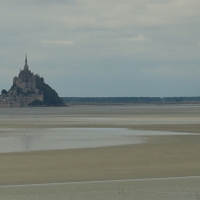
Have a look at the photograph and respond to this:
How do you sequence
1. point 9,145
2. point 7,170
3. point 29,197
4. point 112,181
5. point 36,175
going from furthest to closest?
point 9,145 < point 7,170 < point 36,175 < point 112,181 < point 29,197

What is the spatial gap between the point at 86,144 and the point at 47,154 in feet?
16.5

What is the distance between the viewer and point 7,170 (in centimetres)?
1739

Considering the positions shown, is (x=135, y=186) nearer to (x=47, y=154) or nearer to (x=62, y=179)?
(x=62, y=179)

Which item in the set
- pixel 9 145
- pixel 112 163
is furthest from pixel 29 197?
Result: pixel 9 145

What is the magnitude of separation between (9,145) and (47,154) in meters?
4.98

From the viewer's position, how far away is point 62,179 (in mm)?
15492

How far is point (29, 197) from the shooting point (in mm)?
12594

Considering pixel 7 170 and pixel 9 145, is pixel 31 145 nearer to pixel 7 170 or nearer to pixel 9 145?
pixel 9 145

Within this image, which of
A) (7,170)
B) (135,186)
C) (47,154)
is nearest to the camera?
(135,186)

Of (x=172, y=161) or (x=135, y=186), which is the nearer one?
(x=135, y=186)

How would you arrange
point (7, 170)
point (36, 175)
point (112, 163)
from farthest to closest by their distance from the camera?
point (112, 163)
point (7, 170)
point (36, 175)

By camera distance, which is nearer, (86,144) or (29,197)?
(29,197)

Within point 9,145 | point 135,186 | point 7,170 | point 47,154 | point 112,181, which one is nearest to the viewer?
point 135,186

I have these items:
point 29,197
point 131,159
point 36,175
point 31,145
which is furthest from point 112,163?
point 31,145
